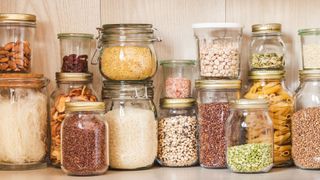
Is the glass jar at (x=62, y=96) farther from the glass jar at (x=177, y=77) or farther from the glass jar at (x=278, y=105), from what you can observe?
the glass jar at (x=278, y=105)

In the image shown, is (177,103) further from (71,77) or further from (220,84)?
(71,77)

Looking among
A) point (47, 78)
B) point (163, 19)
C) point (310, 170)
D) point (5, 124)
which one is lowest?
point (310, 170)

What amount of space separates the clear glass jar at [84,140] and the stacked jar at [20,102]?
0.11 meters

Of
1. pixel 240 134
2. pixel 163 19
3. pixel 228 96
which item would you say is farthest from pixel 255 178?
pixel 163 19

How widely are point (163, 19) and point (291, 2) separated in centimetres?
34

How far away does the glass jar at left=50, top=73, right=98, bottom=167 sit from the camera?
4.95ft

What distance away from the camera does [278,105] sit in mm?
1536

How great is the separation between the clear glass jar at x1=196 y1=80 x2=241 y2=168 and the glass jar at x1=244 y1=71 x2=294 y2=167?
0.06 meters

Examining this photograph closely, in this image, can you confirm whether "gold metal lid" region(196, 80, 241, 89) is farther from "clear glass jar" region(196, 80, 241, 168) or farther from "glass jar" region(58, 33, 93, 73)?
"glass jar" region(58, 33, 93, 73)

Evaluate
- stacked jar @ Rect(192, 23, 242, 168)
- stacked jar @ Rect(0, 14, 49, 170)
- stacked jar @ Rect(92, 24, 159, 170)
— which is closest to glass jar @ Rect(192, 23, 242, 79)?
stacked jar @ Rect(192, 23, 242, 168)

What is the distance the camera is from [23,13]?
5.35 feet

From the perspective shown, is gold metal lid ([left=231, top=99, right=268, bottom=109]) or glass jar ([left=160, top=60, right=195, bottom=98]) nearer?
gold metal lid ([left=231, top=99, right=268, bottom=109])

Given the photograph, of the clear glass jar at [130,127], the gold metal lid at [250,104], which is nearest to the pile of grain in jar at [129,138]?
the clear glass jar at [130,127]

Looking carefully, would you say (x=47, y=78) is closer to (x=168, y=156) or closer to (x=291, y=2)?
(x=168, y=156)
